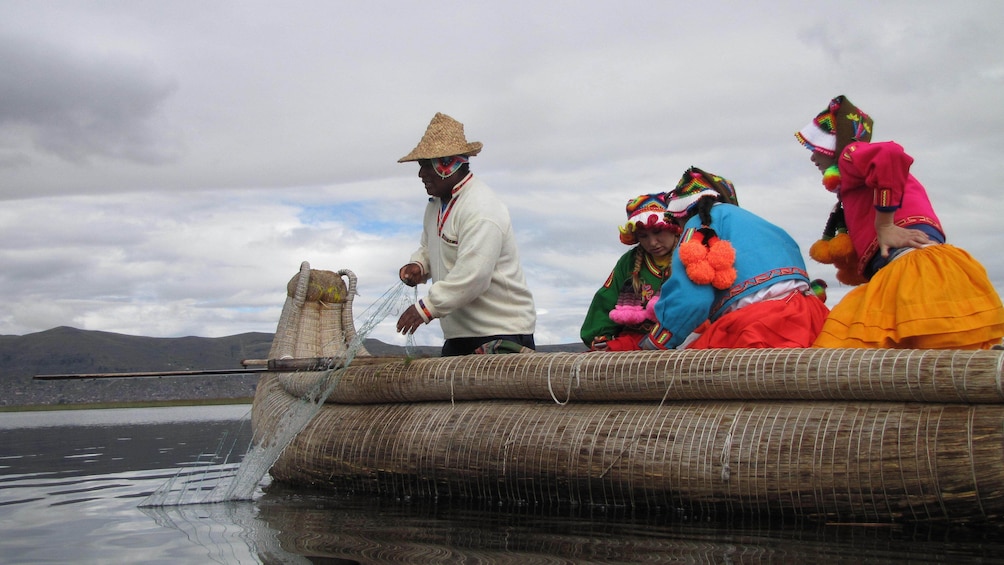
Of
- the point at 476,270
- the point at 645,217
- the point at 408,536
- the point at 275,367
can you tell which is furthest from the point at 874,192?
the point at 275,367

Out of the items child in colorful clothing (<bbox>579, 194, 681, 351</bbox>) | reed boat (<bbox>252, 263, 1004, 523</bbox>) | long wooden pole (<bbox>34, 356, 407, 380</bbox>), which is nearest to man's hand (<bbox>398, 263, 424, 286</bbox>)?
long wooden pole (<bbox>34, 356, 407, 380</bbox>)

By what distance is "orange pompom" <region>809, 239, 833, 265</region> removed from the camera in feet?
18.7

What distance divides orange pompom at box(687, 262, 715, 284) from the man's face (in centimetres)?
188

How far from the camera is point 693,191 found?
5.78 metres

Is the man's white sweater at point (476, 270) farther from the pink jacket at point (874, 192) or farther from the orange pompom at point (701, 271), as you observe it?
the pink jacket at point (874, 192)

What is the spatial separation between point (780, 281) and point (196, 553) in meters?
3.20

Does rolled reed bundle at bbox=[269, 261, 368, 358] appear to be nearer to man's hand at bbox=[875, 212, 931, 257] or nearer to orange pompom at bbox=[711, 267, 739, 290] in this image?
orange pompom at bbox=[711, 267, 739, 290]

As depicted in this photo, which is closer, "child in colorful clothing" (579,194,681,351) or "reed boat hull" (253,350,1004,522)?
"reed boat hull" (253,350,1004,522)

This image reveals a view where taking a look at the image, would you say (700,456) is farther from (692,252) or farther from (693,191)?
(693,191)

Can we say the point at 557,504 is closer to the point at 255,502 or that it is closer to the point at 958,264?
the point at 255,502

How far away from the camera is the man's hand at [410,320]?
19.4ft

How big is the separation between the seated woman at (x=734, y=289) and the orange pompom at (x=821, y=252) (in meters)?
0.25

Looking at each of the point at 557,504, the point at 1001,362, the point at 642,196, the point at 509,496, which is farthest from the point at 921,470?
the point at 642,196

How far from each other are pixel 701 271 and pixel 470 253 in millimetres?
1504
